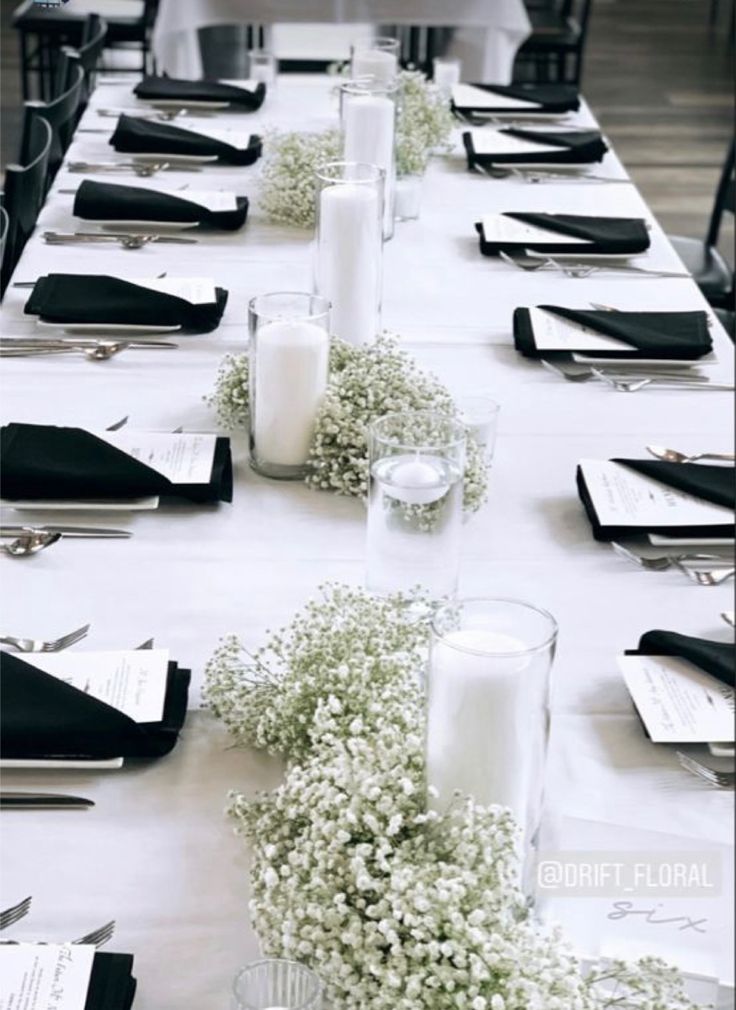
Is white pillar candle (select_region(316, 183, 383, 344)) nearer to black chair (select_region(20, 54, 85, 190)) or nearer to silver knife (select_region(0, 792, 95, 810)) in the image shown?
silver knife (select_region(0, 792, 95, 810))

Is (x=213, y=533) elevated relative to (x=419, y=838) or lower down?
lower down

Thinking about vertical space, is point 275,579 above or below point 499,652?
below

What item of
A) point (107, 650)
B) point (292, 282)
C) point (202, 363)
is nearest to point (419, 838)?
point (107, 650)

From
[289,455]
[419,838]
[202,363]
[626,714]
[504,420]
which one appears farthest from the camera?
[202,363]

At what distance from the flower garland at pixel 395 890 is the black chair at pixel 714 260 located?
246 cm

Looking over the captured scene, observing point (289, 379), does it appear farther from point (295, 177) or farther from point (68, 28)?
point (68, 28)

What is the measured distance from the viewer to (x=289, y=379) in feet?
5.90

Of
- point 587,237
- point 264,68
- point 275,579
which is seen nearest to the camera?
point 275,579

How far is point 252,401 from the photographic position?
71.2 inches

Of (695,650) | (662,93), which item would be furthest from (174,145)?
(662,93)

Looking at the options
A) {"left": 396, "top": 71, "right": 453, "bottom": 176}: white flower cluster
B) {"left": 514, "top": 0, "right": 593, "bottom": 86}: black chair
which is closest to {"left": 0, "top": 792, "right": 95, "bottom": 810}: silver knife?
{"left": 396, "top": 71, "right": 453, "bottom": 176}: white flower cluster

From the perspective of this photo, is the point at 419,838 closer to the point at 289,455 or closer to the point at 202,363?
the point at 289,455

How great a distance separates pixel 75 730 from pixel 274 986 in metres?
0.40

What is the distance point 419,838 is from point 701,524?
81 cm
